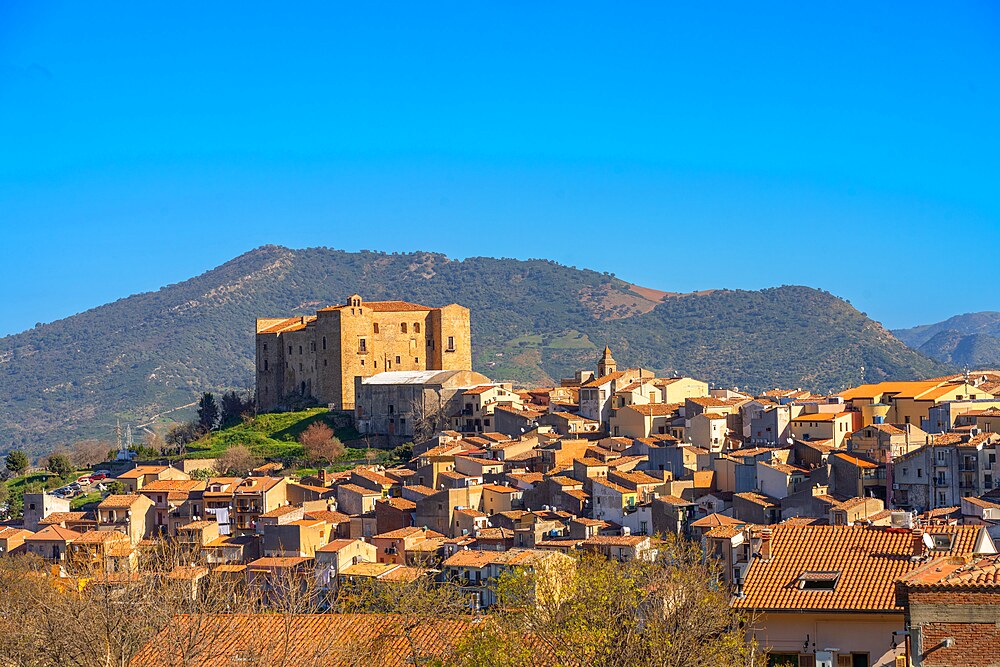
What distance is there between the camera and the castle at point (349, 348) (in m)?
80.1

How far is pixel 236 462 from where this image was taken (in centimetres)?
7150

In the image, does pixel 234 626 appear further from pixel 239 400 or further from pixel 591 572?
pixel 239 400

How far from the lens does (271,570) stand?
45.2m

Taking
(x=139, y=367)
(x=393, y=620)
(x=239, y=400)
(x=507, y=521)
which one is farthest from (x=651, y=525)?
(x=139, y=367)

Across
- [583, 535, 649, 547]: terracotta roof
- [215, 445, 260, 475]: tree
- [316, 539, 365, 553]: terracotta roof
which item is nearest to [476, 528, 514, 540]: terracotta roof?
[583, 535, 649, 547]: terracotta roof

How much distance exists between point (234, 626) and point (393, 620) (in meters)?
2.24

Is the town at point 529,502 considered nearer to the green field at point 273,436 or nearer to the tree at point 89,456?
the green field at point 273,436

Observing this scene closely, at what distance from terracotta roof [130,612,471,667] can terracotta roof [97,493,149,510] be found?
37100 mm

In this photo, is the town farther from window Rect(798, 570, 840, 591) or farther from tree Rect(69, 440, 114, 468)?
tree Rect(69, 440, 114, 468)

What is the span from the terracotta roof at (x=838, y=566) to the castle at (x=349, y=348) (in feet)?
202

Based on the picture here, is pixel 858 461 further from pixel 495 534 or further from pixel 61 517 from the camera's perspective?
pixel 61 517

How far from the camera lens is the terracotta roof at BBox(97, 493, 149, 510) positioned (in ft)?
192

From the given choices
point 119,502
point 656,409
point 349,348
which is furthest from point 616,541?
point 349,348

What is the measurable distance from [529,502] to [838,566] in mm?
36464
